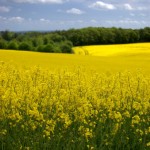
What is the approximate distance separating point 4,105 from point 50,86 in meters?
1.48

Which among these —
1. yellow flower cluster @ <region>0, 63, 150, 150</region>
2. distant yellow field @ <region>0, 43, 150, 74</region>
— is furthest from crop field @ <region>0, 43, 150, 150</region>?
distant yellow field @ <region>0, 43, 150, 74</region>

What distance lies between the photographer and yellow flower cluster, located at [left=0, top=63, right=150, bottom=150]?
464 centimetres

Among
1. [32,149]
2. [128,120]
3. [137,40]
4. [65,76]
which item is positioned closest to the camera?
[32,149]

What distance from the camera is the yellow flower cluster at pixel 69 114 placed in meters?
4.64

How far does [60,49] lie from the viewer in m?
54.8

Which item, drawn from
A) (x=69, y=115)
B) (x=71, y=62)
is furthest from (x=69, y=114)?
(x=71, y=62)

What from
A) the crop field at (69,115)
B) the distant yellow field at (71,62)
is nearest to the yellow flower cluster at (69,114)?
the crop field at (69,115)

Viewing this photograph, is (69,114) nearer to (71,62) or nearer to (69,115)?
(69,115)

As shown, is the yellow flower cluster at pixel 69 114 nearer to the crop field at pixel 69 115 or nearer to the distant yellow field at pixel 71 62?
the crop field at pixel 69 115

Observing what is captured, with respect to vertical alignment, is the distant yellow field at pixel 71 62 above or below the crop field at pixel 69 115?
below

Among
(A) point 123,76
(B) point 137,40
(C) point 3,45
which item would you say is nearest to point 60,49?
(C) point 3,45

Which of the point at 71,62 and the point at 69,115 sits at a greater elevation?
the point at 69,115

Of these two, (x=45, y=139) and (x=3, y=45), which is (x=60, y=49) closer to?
(x=3, y=45)

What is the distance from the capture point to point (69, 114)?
18.2 feet
